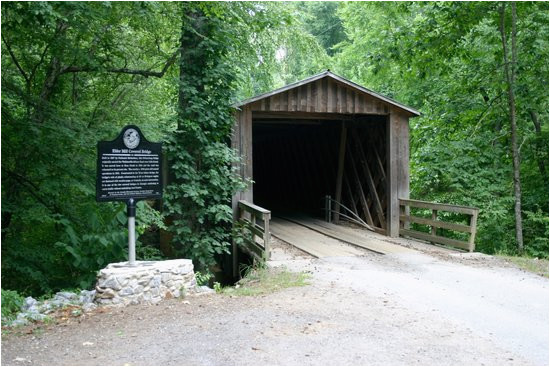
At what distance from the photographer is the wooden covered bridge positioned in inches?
389

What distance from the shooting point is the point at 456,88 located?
1252cm

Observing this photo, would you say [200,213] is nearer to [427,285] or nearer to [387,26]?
[427,285]

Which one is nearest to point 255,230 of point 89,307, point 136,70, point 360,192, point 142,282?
point 142,282

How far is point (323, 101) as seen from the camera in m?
10.3

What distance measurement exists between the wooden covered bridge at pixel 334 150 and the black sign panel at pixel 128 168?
2.20m

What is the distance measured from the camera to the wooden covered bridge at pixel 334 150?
32.4 feet

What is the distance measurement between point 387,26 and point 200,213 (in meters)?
6.72

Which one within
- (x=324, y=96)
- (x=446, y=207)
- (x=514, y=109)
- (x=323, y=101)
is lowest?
(x=446, y=207)

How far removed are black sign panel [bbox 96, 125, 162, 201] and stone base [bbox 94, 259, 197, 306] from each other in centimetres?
87

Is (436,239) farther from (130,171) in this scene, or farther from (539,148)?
(130,171)

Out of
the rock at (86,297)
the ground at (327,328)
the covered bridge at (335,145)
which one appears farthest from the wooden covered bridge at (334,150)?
the rock at (86,297)

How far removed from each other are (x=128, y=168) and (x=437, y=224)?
5.81 metres

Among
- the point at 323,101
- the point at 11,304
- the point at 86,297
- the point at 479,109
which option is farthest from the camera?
the point at 479,109

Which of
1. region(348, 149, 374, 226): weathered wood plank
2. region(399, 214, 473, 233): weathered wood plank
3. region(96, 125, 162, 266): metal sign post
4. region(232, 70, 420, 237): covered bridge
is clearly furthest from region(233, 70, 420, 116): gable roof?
region(96, 125, 162, 266): metal sign post
